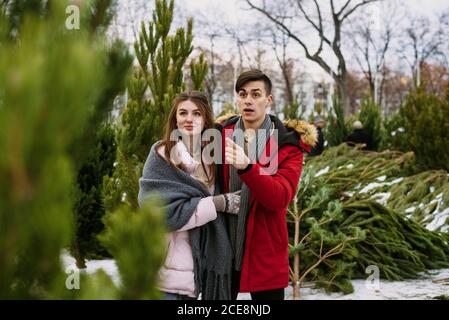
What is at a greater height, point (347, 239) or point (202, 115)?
point (202, 115)

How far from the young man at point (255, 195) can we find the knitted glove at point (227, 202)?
0.04 metres

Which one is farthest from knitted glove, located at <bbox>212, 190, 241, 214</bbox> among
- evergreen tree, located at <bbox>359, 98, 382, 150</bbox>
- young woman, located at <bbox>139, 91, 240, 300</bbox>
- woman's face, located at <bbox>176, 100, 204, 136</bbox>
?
evergreen tree, located at <bbox>359, 98, 382, 150</bbox>

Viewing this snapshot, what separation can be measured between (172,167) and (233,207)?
1.08ft

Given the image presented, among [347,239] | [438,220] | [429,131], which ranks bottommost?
[347,239]

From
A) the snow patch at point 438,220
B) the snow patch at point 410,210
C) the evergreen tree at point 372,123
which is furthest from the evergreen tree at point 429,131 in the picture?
the evergreen tree at point 372,123

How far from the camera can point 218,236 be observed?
2.48 m

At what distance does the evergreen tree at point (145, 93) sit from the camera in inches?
142

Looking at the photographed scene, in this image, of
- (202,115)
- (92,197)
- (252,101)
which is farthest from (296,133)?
(92,197)

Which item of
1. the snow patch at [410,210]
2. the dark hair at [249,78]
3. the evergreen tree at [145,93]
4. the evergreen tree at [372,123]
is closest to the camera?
the dark hair at [249,78]

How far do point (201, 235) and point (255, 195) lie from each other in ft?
1.05

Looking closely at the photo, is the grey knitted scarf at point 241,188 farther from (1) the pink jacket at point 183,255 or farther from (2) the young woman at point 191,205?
(1) the pink jacket at point 183,255

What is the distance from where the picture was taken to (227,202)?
2449 millimetres

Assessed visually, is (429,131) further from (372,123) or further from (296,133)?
(296,133)
